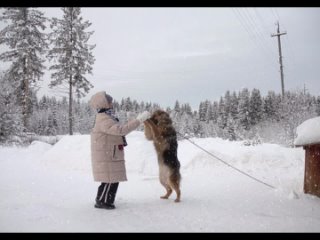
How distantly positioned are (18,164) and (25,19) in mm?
18934

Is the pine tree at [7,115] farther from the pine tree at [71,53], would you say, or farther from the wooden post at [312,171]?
the wooden post at [312,171]

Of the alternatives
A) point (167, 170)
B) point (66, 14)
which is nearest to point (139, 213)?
point (167, 170)

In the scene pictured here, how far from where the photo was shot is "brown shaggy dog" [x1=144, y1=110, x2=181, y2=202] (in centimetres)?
638

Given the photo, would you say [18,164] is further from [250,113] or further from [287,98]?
[250,113]

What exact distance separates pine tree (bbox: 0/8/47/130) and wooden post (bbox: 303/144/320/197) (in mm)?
22985

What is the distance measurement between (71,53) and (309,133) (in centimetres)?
2616

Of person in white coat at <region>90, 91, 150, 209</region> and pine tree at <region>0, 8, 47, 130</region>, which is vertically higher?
pine tree at <region>0, 8, 47, 130</region>

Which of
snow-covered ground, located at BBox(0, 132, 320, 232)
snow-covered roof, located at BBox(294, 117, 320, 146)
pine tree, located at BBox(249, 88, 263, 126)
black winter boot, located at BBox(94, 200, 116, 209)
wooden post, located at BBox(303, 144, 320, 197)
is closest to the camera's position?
snow-covered ground, located at BBox(0, 132, 320, 232)

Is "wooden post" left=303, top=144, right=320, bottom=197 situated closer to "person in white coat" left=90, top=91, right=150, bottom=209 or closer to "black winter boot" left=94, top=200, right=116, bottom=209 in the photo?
"person in white coat" left=90, top=91, right=150, bottom=209

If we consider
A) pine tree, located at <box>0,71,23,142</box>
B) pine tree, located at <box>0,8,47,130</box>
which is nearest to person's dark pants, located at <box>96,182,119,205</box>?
pine tree, located at <box>0,71,23,142</box>

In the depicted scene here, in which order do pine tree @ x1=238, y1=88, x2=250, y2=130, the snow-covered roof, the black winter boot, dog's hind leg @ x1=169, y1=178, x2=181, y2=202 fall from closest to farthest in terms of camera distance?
1. the black winter boot
2. dog's hind leg @ x1=169, y1=178, x2=181, y2=202
3. the snow-covered roof
4. pine tree @ x1=238, y1=88, x2=250, y2=130

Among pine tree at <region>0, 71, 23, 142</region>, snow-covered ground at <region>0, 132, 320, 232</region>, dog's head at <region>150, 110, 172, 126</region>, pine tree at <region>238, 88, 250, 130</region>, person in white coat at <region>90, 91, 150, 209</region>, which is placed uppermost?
pine tree at <region>238, 88, 250, 130</region>

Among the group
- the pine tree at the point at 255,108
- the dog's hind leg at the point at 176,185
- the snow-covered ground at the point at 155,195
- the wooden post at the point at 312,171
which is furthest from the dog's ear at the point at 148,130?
the pine tree at the point at 255,108
